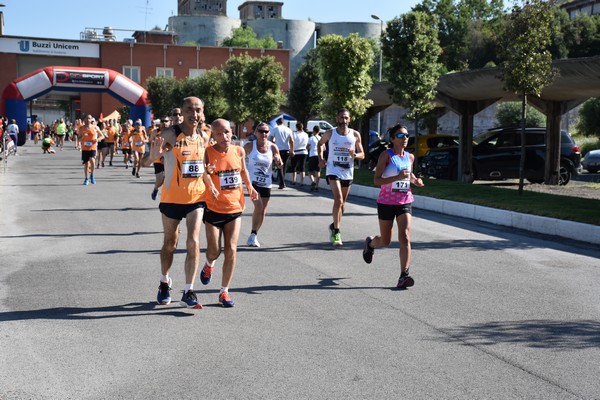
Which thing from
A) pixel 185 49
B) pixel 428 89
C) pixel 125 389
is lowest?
pixel 125 389

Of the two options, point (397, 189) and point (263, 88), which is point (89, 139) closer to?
point (397, 189)

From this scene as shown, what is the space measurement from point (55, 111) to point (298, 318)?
11482 cm

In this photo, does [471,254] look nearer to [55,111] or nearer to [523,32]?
[523,32]

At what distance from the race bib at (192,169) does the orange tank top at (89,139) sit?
607 inches

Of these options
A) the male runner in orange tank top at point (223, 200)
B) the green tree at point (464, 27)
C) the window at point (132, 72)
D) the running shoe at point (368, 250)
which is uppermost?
the green tree at point (464, 27)

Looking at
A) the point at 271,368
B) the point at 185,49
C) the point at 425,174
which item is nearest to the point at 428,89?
the point at 425,174

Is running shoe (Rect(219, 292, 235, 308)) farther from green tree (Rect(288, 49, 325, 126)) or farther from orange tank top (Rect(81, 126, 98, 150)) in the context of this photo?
green tree (Rect(288, 49, 325, 126))

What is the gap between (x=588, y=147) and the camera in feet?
132

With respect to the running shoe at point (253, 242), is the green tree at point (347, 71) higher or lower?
higher

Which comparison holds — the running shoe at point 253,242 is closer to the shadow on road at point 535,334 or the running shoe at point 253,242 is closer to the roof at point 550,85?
the shadow on road at point 535,334

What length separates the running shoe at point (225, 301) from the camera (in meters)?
7.41

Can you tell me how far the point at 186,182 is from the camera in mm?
7211

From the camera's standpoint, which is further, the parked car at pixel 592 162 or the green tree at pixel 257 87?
the green tree at pixel 257 87

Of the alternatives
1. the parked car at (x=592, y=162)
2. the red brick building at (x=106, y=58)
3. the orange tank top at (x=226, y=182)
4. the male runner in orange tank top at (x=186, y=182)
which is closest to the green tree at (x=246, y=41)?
the red brick building at (x=106, y=58)
